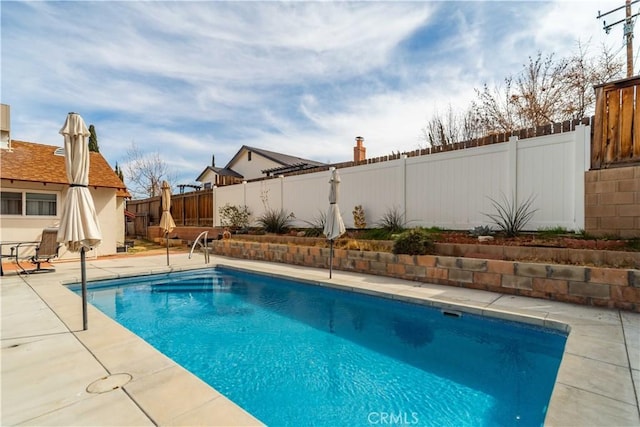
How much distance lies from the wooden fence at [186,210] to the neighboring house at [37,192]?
4.26 meters

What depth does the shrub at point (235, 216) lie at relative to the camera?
13141 mm

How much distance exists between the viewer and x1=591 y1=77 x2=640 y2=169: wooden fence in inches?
213

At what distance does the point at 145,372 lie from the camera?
110 inches

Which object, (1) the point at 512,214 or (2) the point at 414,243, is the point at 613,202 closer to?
(1) the point at 512,214

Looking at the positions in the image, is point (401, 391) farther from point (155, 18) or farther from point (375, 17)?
point (155, 18)

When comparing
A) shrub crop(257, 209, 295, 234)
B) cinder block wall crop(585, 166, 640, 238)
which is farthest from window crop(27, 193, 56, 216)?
cinder block wall crop(585, 166, 640, 238)

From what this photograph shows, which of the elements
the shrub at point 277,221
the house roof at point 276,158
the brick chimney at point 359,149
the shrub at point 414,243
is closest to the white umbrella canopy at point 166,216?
the shrub at point 277,221

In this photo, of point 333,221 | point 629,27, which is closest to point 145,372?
point 333,221

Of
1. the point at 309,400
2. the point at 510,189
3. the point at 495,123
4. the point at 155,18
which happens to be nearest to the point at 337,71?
the point at 155,18

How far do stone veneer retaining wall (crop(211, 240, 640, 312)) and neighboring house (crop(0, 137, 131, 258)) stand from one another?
29.1 feet

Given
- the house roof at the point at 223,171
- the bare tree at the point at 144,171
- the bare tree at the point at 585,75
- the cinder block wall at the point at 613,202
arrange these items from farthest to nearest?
the bare tree at the point at 144,171, the house roof at the point at 223,171, the bare tree at the point at 585,75, the cinder block wall at the point at 613,202

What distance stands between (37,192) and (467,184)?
45.2ft

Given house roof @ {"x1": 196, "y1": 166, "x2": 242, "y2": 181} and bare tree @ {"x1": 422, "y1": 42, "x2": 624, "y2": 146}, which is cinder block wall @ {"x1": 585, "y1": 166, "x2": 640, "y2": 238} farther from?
house roof @ {"x1": 196, "y1": 166, "x2": 242, "y2": 181}

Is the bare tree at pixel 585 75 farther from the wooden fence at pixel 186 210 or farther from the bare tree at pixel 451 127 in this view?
the wooden fence at pixel 186 210
